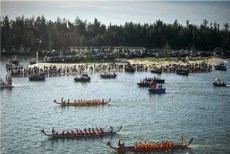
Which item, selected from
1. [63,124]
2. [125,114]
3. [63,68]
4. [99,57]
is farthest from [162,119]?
[99,57]

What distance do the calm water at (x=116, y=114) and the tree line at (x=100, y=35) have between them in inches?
2702

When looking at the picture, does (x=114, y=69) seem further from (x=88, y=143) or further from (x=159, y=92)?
(x=88, y=143)

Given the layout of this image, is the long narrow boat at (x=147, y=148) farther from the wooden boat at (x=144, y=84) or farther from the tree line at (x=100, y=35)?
the tree line at (x=100, y=35)

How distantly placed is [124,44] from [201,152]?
5369 inches

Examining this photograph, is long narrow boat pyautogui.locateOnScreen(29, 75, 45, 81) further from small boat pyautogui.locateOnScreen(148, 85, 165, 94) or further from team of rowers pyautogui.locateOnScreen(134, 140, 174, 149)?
team of rowers pyautogui.locateOnScreen(134, 140, 174, 149)

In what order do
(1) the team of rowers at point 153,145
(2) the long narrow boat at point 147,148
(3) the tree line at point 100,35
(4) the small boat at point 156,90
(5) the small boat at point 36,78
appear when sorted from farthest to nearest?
(3) the tree line at point 100,35
(5) the small boat at point 36,78
(4) the small boat at point 156,90
(1) the team of rowers at point 153,145
(2) the long narrow boat at point 147,148

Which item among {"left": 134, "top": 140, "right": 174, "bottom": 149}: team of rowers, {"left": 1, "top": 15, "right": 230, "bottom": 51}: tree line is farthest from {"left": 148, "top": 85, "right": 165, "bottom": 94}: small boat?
{"left": 1, "top": 15, "right": 230, "bottom": 51}: tree line

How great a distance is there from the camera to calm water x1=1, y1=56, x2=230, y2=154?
2057 inches

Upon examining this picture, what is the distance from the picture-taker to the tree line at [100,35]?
16891cm

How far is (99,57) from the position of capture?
451 feet

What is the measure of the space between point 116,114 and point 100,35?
121 metres

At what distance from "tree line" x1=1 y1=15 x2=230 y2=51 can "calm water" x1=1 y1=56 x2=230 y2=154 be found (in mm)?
68638

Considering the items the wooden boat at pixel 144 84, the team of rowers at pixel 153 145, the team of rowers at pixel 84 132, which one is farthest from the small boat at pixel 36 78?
the team of rowers at pixel 153 145

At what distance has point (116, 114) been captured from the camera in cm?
6706
